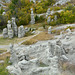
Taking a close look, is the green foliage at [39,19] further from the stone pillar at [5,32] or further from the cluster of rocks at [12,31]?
the stone pillar at [5,32]

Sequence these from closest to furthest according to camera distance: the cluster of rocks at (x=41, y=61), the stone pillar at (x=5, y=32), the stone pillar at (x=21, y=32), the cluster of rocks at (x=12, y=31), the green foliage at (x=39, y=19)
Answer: the cluster of rocks at (x=41, y=61) < the cluster of rocks at (x=12, y=31) < the stone pillar at (x=5, y=32) < the stone pillar at (x=21, y=32) < the green foliage at (x=39, y=19)

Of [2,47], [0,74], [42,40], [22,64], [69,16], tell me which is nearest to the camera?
[0,74]

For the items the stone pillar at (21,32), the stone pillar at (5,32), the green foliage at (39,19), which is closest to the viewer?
the stone pillar at (5,32)

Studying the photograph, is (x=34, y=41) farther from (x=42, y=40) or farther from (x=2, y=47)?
(x=2, y=47)

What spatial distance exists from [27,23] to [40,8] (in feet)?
44.0

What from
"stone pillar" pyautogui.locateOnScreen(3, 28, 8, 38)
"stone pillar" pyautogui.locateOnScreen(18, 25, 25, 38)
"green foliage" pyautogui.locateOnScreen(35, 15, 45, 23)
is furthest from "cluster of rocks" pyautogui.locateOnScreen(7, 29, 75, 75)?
"green foliage" pyautogui.locateOnScreen(35, 15, 45, 23)

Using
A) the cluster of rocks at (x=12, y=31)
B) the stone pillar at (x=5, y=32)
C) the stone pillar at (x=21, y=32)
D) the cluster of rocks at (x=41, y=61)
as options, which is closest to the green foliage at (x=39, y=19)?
the cluster of rocks at (x=12, y=31)

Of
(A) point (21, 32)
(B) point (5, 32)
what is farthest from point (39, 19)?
(B) point (5, 32)

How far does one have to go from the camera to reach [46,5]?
61844 mm

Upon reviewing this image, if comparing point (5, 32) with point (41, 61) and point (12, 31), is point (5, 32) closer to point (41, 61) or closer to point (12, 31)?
point (12, 31)

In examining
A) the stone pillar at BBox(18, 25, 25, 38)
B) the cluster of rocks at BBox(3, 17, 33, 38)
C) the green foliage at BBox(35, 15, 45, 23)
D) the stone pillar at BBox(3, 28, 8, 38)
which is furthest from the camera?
the green foliage at BBox(35, 15, 45, 23)

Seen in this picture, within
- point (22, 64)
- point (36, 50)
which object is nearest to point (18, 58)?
point (36, 50)

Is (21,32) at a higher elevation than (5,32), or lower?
lower

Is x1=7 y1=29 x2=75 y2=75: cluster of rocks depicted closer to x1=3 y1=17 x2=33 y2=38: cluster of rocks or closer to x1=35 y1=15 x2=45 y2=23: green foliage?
x1=3 y1=17 x2=33 y2=38: cluster of rocks
